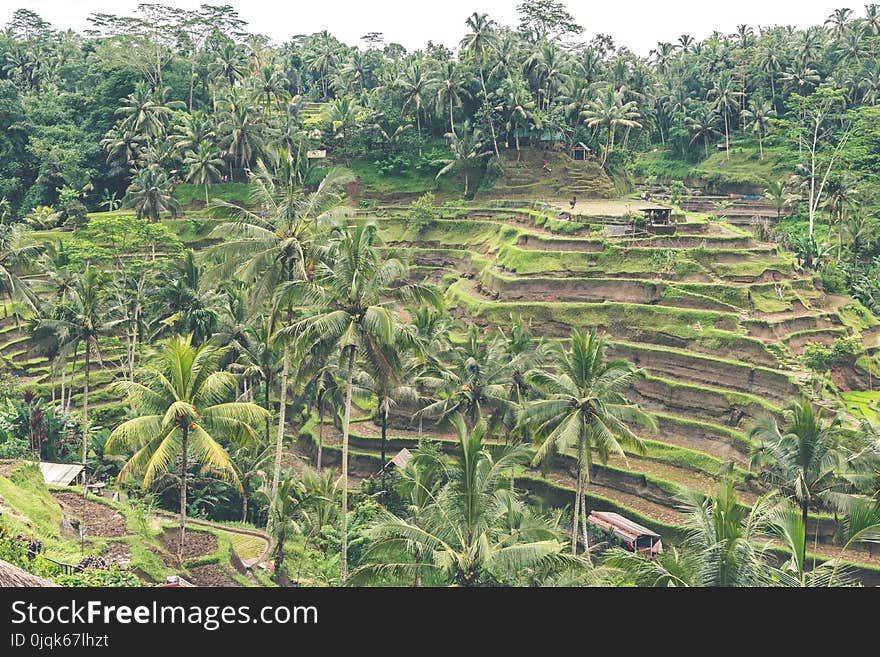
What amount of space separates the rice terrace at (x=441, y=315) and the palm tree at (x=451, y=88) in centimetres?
28

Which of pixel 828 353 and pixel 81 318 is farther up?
pixel 81 318

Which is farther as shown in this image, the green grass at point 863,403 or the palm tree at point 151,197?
the palm tree at point 151,197

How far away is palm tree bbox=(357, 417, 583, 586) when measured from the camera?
15.3 m

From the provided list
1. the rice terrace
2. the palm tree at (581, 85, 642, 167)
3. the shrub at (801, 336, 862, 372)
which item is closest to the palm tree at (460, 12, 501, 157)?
the rice terrace

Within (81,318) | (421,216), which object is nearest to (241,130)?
(421,216)

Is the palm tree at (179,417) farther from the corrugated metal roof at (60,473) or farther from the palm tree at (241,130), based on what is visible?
the palm tree at (241,130)

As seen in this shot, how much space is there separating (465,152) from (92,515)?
41.9 m

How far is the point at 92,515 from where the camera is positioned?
24453 millimetres

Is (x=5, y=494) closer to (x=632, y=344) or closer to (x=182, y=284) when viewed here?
(x=182, y=284)

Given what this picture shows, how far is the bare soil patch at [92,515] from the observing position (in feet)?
76.6

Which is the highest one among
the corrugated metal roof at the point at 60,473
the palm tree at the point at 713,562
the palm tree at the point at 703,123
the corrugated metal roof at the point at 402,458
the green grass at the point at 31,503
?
the palm tree at the point at 703,123

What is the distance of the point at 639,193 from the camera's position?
62.3 metres

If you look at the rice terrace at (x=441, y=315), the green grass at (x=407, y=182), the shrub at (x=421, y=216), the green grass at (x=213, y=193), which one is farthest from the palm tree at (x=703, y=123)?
the green grass at (x=213, y=193)

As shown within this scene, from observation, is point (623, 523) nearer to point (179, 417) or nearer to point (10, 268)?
point (179, 417)
